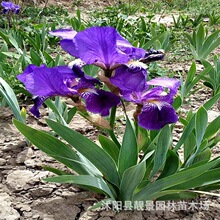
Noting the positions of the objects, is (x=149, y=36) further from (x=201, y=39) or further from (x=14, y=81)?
(x=14, y=81)

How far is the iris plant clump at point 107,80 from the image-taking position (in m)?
1.18

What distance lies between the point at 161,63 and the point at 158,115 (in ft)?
6.99

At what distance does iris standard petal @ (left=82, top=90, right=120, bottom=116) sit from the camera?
1248mm

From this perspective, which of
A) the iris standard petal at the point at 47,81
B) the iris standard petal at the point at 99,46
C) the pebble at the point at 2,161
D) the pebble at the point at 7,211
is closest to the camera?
the iris standard petal at the point at 99,46

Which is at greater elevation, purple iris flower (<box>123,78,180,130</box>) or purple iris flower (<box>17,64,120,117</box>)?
purple iris flower (<box>17,64,120,117</box>)

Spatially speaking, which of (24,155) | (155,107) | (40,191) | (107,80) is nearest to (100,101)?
(107,80)

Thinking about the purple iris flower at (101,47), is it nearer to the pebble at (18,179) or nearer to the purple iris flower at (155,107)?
the purple iris flower at (155,107)

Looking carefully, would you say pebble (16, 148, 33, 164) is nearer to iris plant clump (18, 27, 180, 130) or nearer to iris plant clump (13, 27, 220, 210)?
iris plant clump (13, 27, 220, 210)

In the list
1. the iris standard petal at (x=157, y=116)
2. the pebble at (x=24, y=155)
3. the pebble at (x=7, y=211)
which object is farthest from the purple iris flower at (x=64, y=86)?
the pebble at (x=24, y=155)

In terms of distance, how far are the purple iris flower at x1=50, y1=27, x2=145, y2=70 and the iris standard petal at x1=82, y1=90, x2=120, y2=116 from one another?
9 centimetres

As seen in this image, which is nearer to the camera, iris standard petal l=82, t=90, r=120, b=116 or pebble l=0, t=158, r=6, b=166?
iris standard petal l=82, t=90, r=120, b=116

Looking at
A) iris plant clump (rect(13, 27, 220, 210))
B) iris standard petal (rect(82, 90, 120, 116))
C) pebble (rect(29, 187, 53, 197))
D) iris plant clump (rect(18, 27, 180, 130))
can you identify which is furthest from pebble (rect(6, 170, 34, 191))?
iris standard petal (rect(82, 90, 120, 116))

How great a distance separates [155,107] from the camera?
126 centimetres

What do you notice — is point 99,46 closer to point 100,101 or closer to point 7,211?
point 100,101
